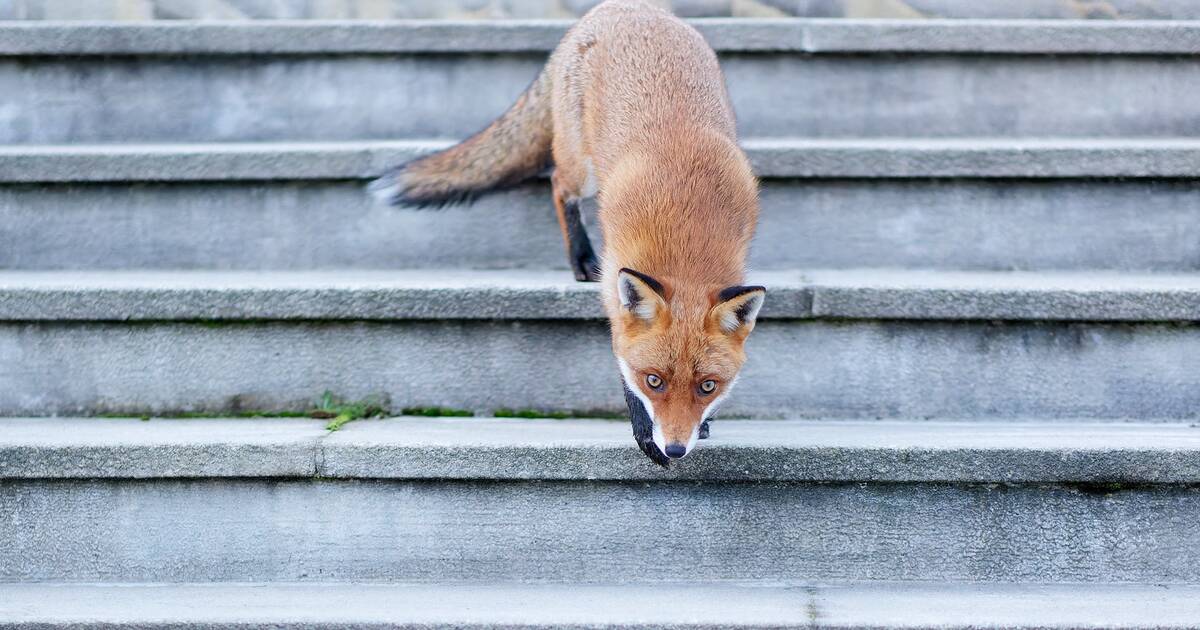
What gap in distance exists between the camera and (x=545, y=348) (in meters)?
2.69

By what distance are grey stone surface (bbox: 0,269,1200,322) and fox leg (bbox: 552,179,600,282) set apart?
0.35 m

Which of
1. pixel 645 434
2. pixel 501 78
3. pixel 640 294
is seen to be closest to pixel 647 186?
pixel 640 294

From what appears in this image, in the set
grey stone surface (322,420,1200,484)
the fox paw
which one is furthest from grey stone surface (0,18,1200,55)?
Result: grey stone surface (322,420,1200,484)

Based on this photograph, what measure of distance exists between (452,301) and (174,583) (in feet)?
3.17

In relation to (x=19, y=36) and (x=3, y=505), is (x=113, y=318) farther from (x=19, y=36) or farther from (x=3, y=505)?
(x=19, y=36)

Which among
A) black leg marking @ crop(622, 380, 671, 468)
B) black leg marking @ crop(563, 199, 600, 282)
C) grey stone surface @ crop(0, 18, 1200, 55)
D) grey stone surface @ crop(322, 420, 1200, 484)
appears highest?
grey stone surface @ crop(0, 18, 1200, 55)

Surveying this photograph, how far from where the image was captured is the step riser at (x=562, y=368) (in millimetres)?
2623

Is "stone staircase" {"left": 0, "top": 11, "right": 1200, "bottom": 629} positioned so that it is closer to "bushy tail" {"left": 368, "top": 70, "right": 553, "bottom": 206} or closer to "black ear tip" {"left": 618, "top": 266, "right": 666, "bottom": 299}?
"bushy tail" {"left": 368, "top": 70, "right": 553, "bottom": 206}

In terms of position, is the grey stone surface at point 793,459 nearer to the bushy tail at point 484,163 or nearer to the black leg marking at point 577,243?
the black leg marking at point 577,243

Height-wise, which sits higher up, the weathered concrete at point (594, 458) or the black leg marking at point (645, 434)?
the black leg marking at point (645, 434)

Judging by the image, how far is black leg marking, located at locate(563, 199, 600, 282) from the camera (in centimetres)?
302

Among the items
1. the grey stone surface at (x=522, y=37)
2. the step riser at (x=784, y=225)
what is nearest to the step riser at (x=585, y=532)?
the step riser at (x=784, y=225)

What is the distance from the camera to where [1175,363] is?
8.57ft

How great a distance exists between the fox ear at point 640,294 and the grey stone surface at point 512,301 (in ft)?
1.27
